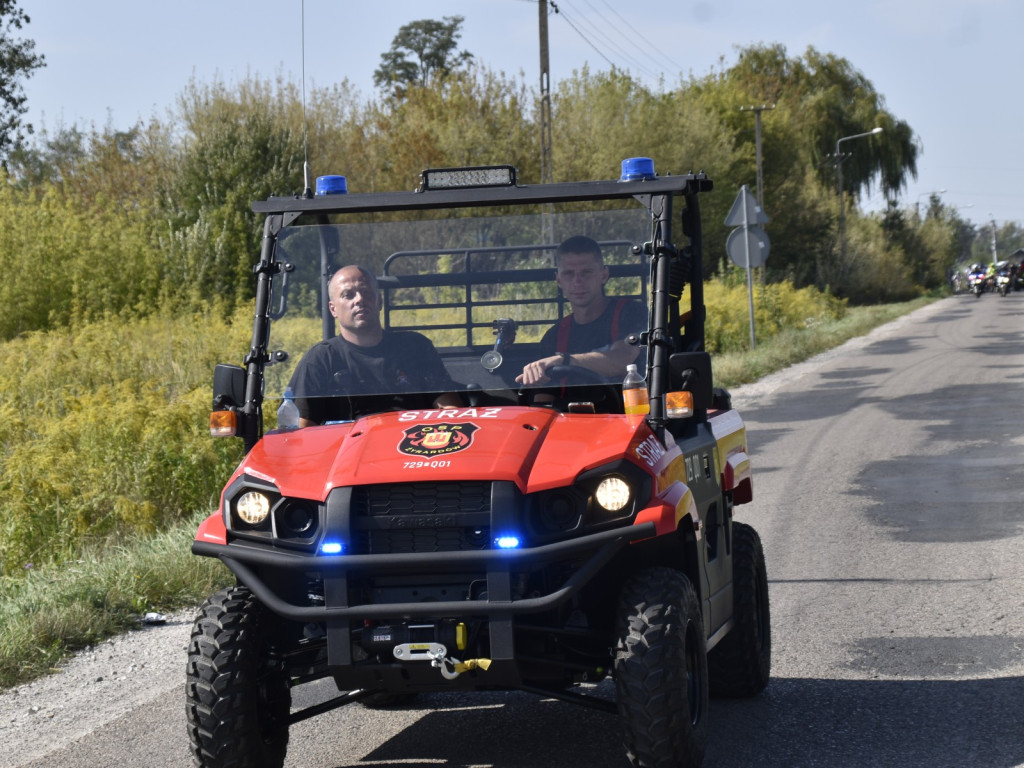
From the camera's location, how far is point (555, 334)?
4852 mm

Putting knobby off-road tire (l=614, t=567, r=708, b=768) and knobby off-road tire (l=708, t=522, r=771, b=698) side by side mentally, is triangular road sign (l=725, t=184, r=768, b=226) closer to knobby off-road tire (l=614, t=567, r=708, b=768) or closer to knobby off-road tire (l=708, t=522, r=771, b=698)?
knobby off-road tire (l=708, t=522, r=771, b=698)

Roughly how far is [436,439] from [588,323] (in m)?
0.91

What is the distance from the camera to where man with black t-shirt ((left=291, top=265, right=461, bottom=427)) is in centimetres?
483

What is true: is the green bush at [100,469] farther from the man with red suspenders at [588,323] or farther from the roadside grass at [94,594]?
the man with red suspenders at [588,323]

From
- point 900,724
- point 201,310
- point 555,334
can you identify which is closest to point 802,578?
point 900,724

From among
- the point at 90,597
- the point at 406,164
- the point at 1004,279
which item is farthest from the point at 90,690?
the point at 1004,279

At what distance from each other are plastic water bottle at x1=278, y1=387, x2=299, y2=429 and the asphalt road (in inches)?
47.2

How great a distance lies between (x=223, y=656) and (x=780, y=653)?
118 inches

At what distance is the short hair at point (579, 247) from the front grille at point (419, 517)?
50.5 inches

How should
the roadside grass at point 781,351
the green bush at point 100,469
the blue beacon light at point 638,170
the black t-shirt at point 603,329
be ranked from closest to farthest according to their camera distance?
the black t-shirt at point 603,329
the blue beacon light at point 638,170
the green bush at point 100,469
the roadside grass at point 781,351

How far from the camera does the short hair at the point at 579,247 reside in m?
4.93

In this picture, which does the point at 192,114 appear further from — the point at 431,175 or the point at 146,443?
the point at 431,175

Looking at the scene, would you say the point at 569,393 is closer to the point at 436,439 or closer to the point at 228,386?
the point at 436,439

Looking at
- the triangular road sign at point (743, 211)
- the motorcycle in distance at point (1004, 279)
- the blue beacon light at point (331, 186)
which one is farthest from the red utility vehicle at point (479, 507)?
the motorcycle in distance at point (1004, 279)
